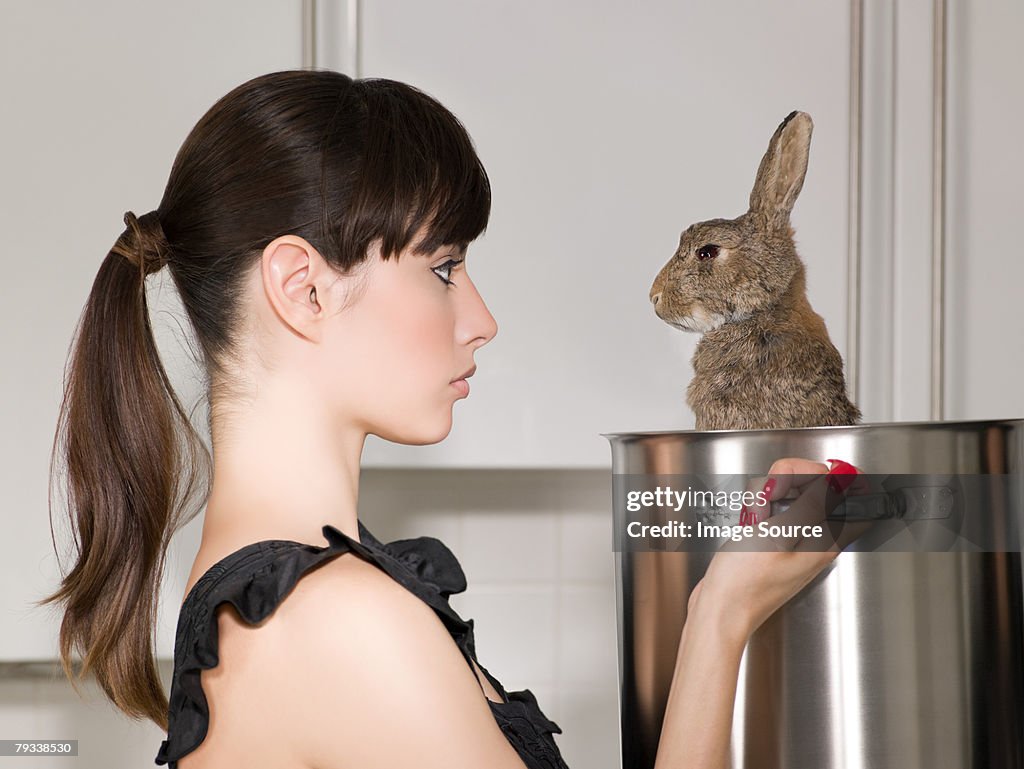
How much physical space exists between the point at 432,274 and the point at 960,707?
0.41 m

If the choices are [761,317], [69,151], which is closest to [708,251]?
[761,317]

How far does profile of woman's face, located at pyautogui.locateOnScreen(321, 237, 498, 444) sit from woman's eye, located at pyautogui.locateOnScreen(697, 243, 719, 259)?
0.70 feet

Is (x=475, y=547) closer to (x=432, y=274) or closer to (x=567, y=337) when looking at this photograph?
(x=567, y=337)

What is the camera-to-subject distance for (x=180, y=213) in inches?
25.9

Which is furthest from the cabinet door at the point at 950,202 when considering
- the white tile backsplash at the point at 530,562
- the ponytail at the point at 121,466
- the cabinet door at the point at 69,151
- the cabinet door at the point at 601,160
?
the ponytail at the point at 121,466

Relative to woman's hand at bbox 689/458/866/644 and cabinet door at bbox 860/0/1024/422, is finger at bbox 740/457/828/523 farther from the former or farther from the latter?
cabinet door at bbox 860/0/1024/422

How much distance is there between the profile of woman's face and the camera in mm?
640

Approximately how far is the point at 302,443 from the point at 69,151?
52 cm

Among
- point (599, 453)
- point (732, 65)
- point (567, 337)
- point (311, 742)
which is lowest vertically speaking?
point (311, 742)

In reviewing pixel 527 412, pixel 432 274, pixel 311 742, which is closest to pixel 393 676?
pixel 311 742

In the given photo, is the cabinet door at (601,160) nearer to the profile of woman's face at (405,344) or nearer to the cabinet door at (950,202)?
the cabinet door at (950,202)

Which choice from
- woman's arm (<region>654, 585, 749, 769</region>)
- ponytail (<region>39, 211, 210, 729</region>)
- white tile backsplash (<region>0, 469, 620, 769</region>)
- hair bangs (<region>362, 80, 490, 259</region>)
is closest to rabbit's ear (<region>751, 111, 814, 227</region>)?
hair bangs (<region>362, 80, 490, 259</region>)

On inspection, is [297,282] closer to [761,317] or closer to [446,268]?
[446,268]

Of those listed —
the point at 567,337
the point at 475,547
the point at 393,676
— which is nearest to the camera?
the point at 393,676
